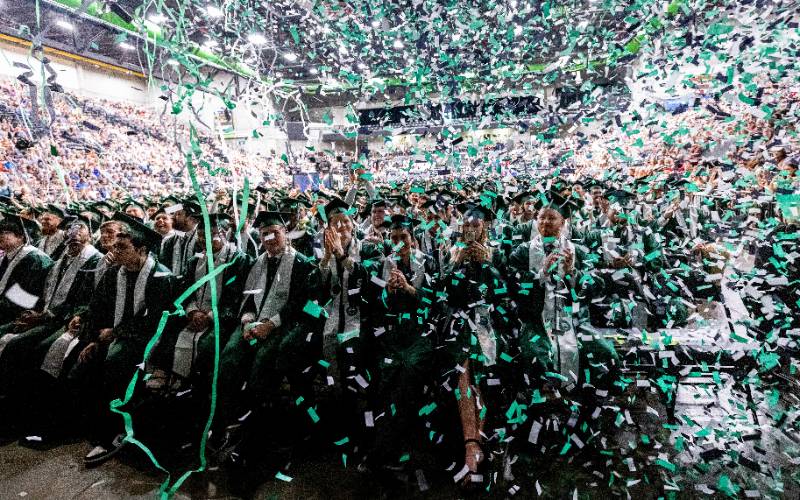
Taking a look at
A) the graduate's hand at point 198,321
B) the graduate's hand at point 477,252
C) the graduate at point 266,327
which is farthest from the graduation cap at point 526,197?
the graduate's hand at point 198,321

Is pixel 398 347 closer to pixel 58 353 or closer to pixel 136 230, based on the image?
pixel 136 230

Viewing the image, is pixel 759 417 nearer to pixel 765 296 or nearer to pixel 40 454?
pixel 765 296

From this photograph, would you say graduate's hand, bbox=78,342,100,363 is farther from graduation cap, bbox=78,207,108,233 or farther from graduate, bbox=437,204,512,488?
graduate, bbox=437,204,512,488

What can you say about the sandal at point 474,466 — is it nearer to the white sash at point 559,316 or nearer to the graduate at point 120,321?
the white sash at point 559,316

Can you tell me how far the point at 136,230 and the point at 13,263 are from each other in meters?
1.53

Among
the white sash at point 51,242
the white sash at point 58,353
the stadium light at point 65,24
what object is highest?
the stadium light at point 65,24

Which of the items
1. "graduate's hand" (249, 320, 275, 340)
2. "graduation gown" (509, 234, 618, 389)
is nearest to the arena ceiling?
"graduate's hand" (249, 320, 275, 340)

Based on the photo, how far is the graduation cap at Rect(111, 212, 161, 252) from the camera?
3604 mm

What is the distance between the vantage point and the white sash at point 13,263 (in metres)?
3.96

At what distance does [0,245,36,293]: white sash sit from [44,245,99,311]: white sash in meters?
0.26

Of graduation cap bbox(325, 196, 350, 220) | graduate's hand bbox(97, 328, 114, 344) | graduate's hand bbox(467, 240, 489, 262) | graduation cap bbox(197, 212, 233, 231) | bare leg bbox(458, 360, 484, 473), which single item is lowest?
bare leg bbox(458, 360, 484, 473)

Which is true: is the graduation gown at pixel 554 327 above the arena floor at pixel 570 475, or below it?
above

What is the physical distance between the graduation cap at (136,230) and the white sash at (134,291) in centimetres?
23

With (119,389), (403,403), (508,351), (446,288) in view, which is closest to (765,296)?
(508,351)
